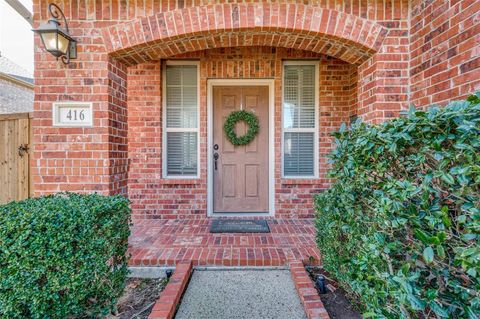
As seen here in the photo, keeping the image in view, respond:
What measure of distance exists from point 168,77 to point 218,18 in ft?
6.08

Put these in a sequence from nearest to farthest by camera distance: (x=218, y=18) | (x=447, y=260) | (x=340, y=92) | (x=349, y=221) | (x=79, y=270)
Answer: (x=447, y=260) < (x=79, y=270) < (x=349, y=221) < (x=218, y=18) < (x=340, y=92)

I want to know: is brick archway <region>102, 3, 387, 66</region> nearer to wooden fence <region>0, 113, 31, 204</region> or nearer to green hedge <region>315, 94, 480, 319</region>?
green hedge <region>315, 94, 480, 319</region>

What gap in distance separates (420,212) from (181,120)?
3518mm

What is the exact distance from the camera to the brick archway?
2.52 meters

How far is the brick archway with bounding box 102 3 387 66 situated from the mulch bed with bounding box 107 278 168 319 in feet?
7.42

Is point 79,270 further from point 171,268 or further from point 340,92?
point 340,92

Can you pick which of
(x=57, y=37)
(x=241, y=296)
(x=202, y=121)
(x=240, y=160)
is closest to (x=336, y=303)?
(x=241, y=296)

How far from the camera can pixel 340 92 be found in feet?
13.3

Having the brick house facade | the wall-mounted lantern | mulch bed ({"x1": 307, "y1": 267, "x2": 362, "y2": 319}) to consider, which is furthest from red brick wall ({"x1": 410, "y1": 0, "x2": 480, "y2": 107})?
the wall-mounted lantern

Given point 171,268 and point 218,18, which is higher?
point 218,18

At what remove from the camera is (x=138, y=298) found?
2.19m

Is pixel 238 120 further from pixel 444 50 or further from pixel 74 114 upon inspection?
pixel 444 50

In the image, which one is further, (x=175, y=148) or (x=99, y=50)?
(x=175, y=148)

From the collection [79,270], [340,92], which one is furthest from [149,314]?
[340,92]
